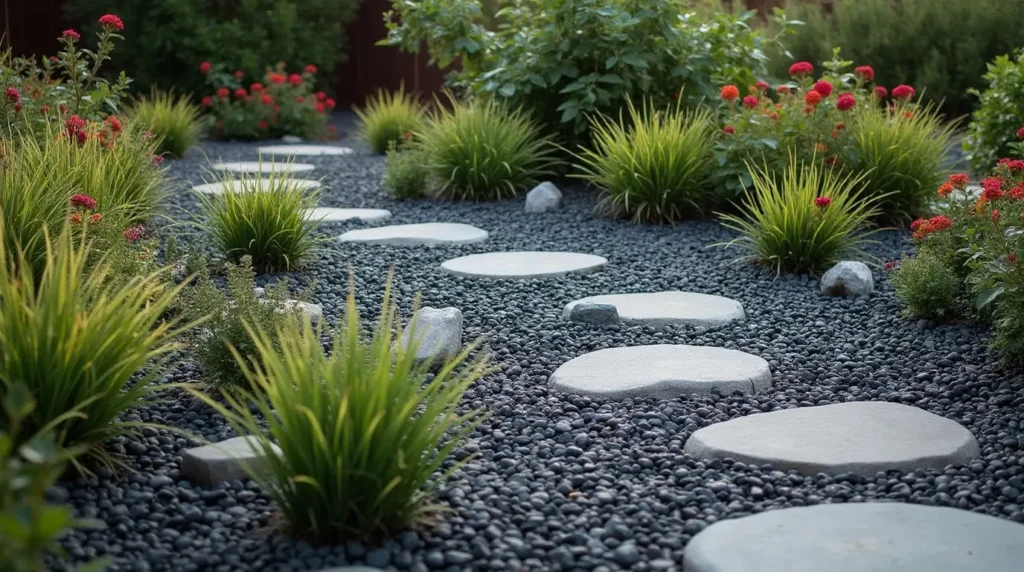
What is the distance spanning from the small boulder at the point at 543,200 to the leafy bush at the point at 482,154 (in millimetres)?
299

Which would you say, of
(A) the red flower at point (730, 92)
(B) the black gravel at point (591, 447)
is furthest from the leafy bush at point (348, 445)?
(A) the red flower at point (730, 92)

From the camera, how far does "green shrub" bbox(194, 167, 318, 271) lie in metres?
4.39

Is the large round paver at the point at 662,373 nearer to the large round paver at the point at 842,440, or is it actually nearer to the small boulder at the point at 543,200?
the large round paver at the point at 842,440

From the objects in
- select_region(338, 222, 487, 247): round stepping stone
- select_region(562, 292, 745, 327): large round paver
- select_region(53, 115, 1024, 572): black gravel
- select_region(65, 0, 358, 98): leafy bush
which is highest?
select_region(65, 0, 358, 98): leafy bush

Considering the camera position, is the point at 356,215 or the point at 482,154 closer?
the point at 356,215

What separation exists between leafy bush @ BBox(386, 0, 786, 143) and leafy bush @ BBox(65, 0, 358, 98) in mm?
4547

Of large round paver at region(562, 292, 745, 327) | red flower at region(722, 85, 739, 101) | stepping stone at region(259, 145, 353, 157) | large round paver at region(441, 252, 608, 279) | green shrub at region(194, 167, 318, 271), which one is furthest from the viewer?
stepping stone at region(259, 145, 353, 157)

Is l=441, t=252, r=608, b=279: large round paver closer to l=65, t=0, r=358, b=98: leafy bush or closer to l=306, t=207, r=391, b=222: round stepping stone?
l=306, t=207, r=391, b=222: round stepping stone

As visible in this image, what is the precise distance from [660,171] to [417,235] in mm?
1401

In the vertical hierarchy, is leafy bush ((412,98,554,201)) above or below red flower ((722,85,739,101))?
below

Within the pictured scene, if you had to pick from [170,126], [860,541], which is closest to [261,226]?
[860,541]

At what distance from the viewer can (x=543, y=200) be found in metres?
6.21

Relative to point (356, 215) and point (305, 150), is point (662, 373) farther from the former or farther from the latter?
point (305, 150)

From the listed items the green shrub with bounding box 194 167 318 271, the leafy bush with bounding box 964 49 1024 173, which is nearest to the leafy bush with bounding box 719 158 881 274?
the green shrub with bounding box 194 167 318 271
